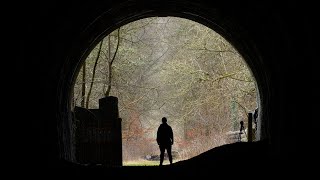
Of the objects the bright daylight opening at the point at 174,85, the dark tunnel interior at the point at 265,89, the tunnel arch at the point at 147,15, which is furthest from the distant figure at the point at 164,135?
the dark tunnel interior at the point at 265,89

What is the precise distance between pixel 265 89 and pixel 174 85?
690 inches

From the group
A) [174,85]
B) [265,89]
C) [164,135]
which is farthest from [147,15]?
[174,85]

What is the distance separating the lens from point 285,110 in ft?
20.8

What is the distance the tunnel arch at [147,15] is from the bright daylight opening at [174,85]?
3796mm

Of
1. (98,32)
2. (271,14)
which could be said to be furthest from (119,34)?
(271,14)

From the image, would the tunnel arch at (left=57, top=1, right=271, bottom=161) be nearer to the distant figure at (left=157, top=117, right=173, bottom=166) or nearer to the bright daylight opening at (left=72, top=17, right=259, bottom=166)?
the distant figure at (left=157, top=117, right=173, bottom=166)

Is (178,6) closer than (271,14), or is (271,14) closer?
(271,14)

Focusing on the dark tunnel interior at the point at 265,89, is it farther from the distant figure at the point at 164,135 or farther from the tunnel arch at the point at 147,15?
the distant figure at the point at 164,135

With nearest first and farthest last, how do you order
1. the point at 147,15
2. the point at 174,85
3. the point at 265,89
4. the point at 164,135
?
1. the point at 265,89
2. the point at 147,15
3. the point at 164,135
4. the point at 174,85

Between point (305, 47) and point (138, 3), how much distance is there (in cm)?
432

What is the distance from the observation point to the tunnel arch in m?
8.32

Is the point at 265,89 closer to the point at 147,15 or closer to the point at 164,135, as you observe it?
the point at 147,15

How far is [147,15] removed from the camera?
423 inches

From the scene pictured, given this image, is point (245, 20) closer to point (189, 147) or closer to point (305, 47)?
point (305, 47)
